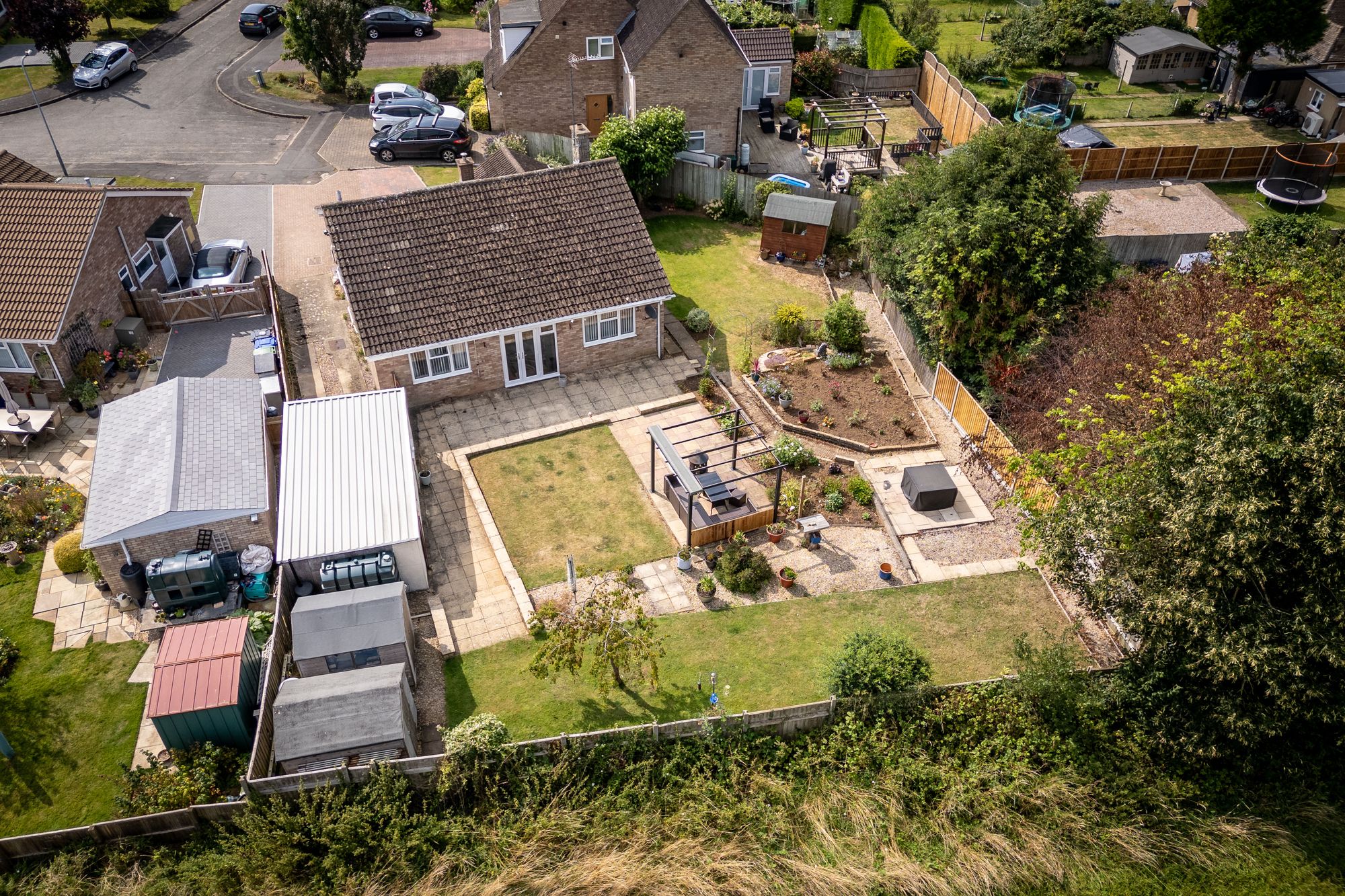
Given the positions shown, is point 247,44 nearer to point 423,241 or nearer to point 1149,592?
point 423,241

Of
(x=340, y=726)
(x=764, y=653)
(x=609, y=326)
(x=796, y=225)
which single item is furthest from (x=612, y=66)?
(x=340, y=726)

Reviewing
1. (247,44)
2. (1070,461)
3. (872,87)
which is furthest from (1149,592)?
(247,44)

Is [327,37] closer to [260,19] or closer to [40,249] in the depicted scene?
[260,19]

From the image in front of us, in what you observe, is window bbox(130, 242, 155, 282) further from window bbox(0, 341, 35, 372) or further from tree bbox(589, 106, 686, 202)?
tree bbox(589, 106, 686, 202)

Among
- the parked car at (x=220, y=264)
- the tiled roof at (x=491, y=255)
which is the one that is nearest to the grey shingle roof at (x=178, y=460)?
the tiled roof at (x=491, y=255)

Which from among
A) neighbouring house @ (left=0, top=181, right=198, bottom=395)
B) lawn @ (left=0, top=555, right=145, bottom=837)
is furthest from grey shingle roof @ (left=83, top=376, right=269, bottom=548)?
neighbouring house @ (left=0, top=181, right=198, bottom=395)
